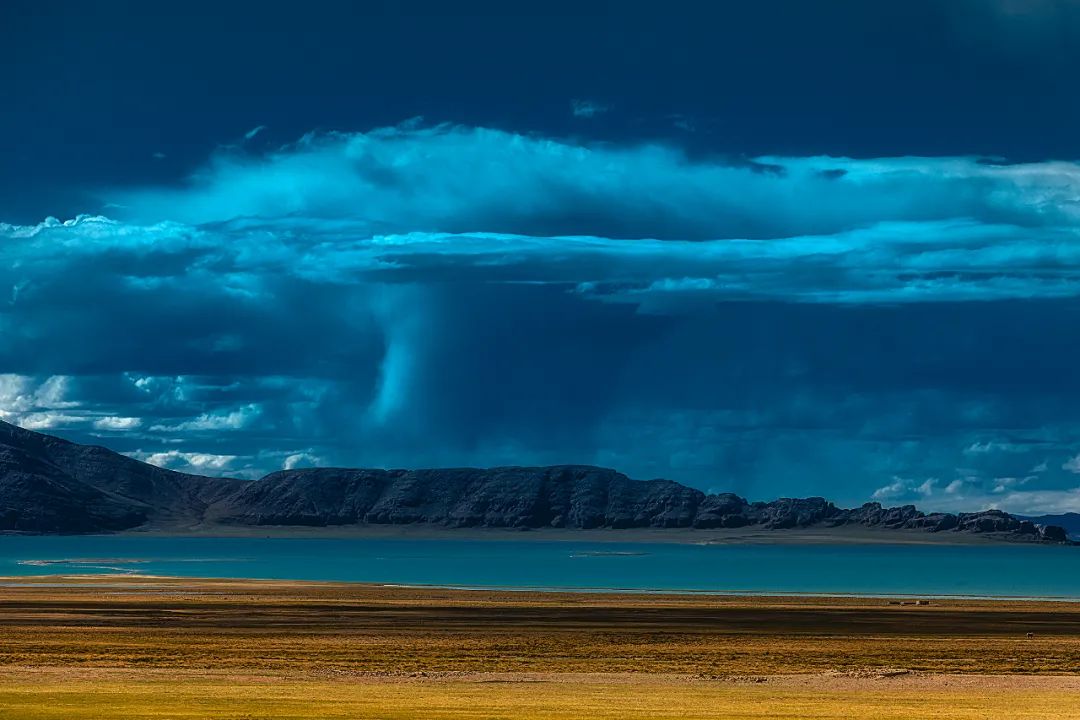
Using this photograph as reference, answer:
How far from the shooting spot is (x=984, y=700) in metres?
47.4

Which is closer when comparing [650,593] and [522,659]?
[522,659]

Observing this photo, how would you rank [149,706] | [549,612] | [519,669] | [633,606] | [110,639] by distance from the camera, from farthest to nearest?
[633,606]
[549,612]
[110,639]
[519,669]
[149,706]

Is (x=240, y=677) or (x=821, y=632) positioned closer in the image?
(x=240, y=677)

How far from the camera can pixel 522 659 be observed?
6112 centimetres

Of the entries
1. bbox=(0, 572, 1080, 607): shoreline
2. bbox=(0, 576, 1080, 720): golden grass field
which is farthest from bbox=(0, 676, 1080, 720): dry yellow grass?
bbox=(0, 572, 1080, 607): shoreline

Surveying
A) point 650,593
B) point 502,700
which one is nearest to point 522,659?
point 502,700

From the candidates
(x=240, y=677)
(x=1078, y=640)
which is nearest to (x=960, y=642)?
(x=1078, y=640)

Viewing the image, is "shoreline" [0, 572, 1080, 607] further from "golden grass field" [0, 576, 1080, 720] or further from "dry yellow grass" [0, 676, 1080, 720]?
"dry yellow grass" [0, 676, 1080, 720]

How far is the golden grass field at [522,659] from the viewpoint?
4322cm

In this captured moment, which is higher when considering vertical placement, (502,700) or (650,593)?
(650,593)

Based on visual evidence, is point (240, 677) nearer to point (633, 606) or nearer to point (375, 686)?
point (375, 686)

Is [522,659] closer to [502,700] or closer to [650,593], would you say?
[502,700]

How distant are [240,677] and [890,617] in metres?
56.1

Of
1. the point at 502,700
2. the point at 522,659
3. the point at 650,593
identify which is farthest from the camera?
the point at 650,593
